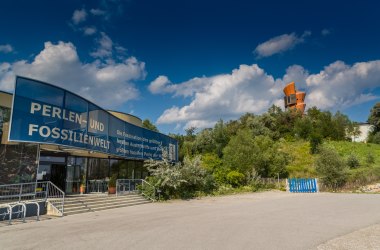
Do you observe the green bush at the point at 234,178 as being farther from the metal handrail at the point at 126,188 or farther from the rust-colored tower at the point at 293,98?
the rust-colored tower at the point at 293,98

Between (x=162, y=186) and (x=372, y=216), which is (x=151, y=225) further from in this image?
(x=162, y=186)

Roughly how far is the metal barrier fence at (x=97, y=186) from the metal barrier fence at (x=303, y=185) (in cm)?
1753

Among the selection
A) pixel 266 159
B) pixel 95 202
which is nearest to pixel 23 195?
pixel 95 202

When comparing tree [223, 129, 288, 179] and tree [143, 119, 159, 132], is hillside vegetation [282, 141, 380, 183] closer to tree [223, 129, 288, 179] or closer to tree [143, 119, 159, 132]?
tree [223, 129, 288, 179]

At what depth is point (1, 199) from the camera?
12.4m

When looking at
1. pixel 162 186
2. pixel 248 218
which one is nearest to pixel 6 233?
pixel 248 218

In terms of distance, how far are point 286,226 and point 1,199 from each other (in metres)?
11.3

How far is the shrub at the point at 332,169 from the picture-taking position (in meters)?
27.0

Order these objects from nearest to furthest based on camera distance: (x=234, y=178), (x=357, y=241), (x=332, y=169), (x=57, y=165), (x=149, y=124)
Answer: (x=357, y=241), (x=57, y=165), (x=332, y=169), (x=234, y=178), (x=149, y=124)

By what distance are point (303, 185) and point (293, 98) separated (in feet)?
133

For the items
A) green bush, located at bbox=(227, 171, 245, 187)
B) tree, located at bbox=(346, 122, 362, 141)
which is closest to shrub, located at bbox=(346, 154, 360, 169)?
green bush, located at bbox=(227, 171, 245, 187)

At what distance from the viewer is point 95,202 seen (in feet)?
52.1

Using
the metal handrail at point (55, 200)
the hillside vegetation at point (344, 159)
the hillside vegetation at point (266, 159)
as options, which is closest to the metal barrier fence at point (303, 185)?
the hillside vegetation at point (266, 159)

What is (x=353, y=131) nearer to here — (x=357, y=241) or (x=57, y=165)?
(x=57, y=165)
